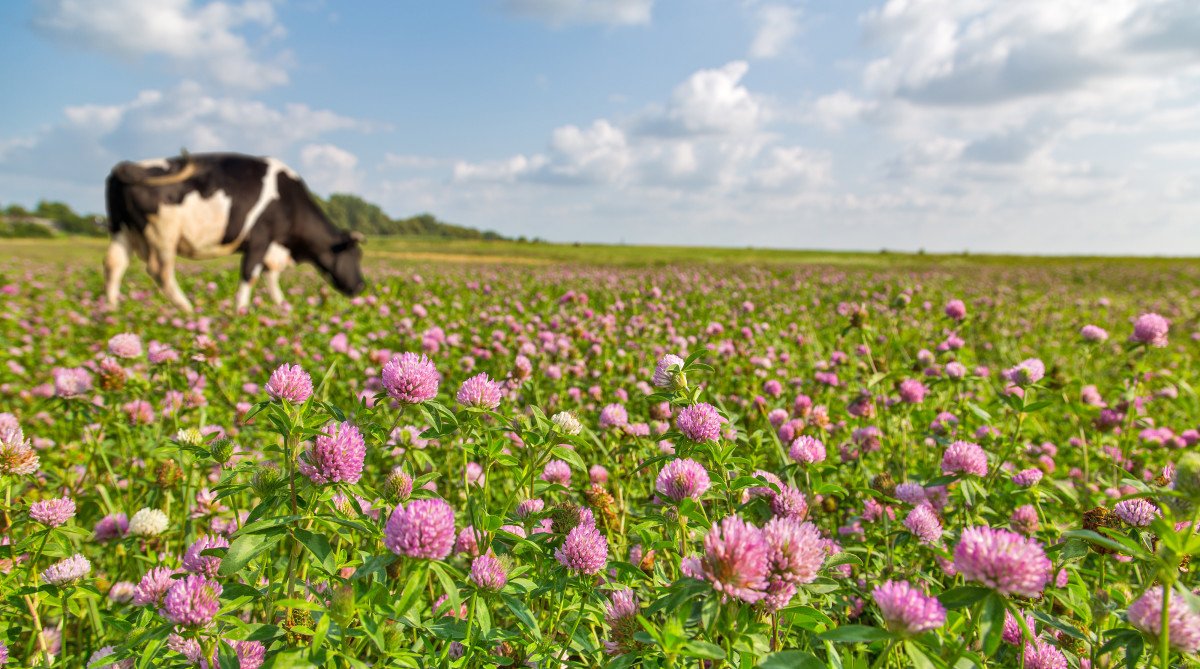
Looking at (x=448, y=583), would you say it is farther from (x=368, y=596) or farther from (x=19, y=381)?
(x=19, y=381)

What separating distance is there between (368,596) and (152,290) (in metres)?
12.3

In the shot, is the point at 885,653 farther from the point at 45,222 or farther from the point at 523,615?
the point at 45,222

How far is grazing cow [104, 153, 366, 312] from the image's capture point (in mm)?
7863

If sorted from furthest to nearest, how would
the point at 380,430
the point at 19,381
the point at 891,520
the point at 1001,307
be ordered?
the point at 1001,307 → the point at 19,381 → the point at 891,520 → the point at 380,430

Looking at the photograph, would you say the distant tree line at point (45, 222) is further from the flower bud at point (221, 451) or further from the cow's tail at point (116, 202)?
the flower bud at point (221, 451)

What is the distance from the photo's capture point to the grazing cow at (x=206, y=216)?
7863 millimetres

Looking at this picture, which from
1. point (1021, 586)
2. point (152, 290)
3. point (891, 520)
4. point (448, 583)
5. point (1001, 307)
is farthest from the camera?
point (152, 290)

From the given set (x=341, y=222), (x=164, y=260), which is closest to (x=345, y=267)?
(x=164, y=260)

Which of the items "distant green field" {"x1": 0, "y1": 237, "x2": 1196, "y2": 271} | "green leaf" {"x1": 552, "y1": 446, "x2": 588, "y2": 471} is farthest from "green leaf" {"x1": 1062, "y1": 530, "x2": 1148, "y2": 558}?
"distant green field" {"x1": 0, "y1": 237, "x2": 1196, "y2": 271}

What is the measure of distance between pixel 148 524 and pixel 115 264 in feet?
27.3

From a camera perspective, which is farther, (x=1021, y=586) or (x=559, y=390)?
(x=559, y=390)

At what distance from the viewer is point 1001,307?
9344mm

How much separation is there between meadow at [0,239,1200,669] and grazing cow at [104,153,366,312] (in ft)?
11.5

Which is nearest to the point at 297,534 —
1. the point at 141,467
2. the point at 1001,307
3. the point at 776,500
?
the point at 776,500
